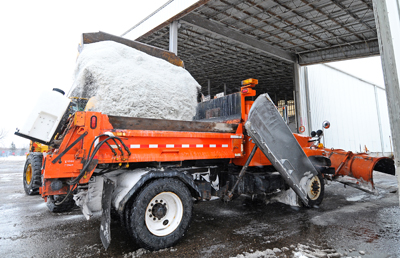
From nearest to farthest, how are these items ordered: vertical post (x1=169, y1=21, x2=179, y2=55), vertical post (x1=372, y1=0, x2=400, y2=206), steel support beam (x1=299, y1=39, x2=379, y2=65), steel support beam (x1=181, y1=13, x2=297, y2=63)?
vertical post (x1=372, y1=0, x2=400, y2=206)
vertical post (x1=169, y1=21, x2=179, y2=55)
steel support beam (x1=181, y1=13, x2=297, y2=63)
steel support beam (x1=299, y1=39, x2=379, y2=65)

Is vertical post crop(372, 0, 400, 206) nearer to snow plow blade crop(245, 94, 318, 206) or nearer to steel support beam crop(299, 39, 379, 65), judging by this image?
snow plow blade crop(245, 94, 318, 206)

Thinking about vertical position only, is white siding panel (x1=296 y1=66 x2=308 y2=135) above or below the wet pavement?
above

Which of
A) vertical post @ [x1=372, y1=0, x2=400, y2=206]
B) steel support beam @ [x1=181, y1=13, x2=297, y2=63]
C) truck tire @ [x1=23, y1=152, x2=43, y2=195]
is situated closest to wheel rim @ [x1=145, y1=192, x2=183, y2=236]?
vertical post @ [x1=372, y1=0, x2=400, y2=206]

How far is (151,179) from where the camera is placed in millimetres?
3178

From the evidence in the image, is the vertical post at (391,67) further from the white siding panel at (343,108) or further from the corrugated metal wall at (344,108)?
the white siding panel at (343,108)

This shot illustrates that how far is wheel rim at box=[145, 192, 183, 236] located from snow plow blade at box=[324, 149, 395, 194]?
4.32m

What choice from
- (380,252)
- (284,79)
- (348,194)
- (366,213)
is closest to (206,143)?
(380,252)

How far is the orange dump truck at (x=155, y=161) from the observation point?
2865 mm

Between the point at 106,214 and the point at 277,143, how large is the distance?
2.63m

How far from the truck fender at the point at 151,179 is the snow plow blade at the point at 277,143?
1.12m

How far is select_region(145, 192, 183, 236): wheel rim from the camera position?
10.2 feet

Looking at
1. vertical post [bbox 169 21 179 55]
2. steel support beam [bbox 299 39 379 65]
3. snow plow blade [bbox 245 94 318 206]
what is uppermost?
steel support beam [bbox 299 39 379 65]

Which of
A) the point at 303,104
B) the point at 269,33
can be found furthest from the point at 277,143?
the point at 303,104

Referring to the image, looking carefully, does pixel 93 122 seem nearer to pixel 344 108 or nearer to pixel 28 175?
pixel 28 175
